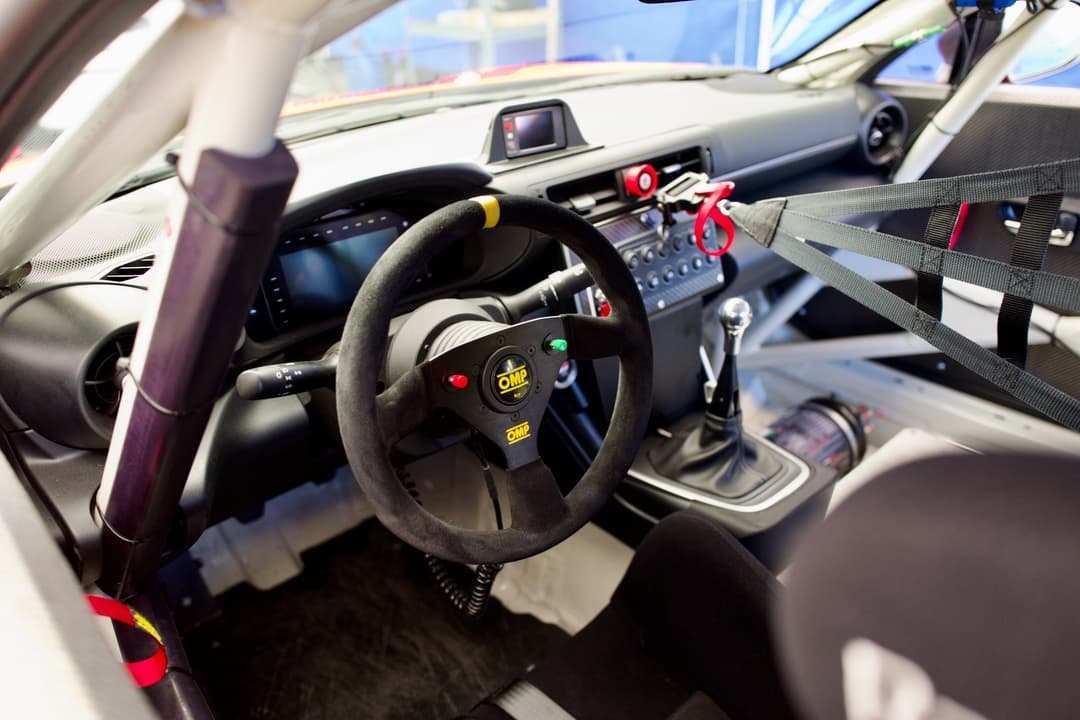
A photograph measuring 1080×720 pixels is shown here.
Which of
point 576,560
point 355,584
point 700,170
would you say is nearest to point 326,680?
point 355,584

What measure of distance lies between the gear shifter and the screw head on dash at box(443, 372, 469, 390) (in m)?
0.75

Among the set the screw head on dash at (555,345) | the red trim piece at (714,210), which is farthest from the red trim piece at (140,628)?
the red trim piece at (714,210)

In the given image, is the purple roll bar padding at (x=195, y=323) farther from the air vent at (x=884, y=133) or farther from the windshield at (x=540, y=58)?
the air vent at (x=884, y=133)

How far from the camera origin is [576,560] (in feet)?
6.16

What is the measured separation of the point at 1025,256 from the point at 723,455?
2.63 feet

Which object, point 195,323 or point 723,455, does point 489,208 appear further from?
point 723,455

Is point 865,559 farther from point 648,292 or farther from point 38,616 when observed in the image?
point 648,292

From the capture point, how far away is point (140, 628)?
97cm

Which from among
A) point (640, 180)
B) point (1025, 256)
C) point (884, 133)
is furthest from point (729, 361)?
point (884, 133)

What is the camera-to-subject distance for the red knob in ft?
5.21

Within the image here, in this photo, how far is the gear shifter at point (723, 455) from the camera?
160 centimetres

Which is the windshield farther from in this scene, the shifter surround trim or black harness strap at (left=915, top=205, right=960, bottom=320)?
the shifter surround trim

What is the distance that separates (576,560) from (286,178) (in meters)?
1.49

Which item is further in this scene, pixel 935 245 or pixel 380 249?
pixel 380 249
